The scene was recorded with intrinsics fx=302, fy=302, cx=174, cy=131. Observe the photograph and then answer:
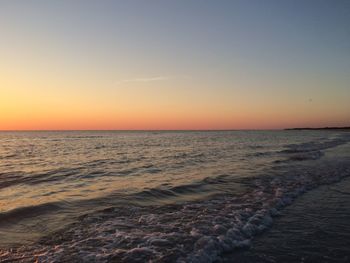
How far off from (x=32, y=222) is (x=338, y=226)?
307 inches

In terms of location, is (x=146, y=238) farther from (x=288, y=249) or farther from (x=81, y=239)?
(x=288, y=249)

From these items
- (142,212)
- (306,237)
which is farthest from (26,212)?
(306,237)

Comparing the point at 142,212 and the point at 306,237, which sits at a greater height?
the point at 306,237

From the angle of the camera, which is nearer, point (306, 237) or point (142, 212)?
point (306, 237)

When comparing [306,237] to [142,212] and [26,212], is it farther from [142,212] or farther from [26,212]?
[26,212]

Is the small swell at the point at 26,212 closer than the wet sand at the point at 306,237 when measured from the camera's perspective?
No

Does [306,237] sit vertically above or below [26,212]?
above

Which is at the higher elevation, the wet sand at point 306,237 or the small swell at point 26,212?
the wet sand at point 306,237

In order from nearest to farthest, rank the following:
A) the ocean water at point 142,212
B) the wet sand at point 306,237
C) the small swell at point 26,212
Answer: the wet sand at point 306,237
the ocean water at point 142,212
the small swell at point 26,212

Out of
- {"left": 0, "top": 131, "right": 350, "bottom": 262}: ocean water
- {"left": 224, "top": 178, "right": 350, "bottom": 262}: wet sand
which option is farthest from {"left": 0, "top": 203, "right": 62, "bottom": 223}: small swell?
{"left": 224, "top": 178, "right": 350, "bottom": 262}: wet sand

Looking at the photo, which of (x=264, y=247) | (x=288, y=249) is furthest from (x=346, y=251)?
(x=264, y=247)

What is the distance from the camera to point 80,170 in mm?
18062

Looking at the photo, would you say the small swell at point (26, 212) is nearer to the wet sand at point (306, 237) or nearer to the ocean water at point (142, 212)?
the ocean water at point (142, 212)

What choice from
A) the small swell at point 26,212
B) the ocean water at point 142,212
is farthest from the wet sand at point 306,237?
the small swell at point 26,212
